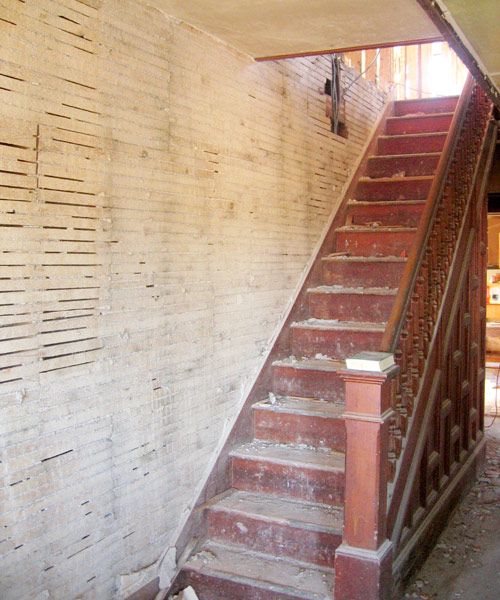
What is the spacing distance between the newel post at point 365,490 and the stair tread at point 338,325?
126 centimetres

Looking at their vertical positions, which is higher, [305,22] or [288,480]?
[305,22]

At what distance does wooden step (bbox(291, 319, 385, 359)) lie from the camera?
13.7ft

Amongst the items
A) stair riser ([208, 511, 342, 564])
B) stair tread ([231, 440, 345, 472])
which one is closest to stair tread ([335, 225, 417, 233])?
stair tread ([231, 440, 345, 472])

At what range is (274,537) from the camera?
11.1 feet

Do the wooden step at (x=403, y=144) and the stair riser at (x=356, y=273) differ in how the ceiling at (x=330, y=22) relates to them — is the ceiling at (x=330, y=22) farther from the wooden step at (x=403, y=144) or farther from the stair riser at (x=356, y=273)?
the wooden step at (x=403, y=144)

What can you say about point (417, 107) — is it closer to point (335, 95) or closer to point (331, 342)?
point (335, 95)

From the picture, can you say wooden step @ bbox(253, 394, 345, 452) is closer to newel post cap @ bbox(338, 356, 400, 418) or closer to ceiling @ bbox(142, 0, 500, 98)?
newel post cap @ bbox(338, 356, 400, 418)

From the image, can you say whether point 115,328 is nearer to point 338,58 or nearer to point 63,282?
point 63,282

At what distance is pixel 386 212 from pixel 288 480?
8.00 ft

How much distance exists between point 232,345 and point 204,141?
1164mm

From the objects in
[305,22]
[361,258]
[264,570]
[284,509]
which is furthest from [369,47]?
[264,570]

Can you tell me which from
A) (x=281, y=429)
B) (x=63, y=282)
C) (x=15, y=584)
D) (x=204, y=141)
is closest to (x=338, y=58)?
(x=204, y=141)

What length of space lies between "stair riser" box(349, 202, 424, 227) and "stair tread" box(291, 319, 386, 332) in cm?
103

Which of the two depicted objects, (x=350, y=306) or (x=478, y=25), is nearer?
(x=478, y=25)
